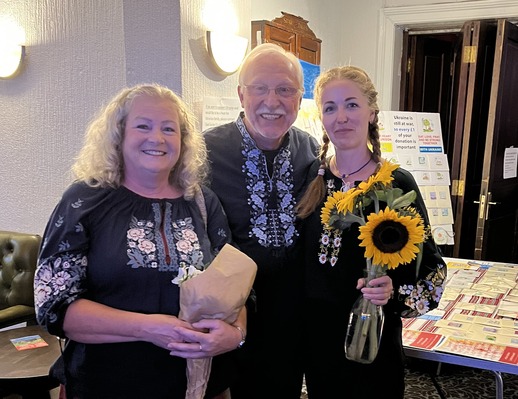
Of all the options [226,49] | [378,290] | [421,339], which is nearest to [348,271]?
[378,290]

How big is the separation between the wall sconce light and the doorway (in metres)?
2.04

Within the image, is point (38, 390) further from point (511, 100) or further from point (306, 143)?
point (511, 100)

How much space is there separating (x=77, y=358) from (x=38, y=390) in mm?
837

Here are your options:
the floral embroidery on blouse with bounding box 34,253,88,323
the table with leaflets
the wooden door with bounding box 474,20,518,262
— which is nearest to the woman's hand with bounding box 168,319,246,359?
the floral embroidery on blouse with bounding box 34,253,88,323

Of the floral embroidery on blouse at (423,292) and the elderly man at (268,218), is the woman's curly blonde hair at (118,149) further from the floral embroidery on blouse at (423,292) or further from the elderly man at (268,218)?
the floral embroidery on blouse at (423,292)

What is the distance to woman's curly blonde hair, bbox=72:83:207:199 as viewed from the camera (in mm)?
1315

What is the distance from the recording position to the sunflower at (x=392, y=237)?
4.05 feet

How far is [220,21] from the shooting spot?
2385 mm

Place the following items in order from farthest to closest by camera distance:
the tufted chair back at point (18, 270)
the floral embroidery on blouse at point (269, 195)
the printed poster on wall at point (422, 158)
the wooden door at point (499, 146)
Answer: the wooden door at point (499, 146), the printed poster on wall at point (422, 158), the tufted chair back at point (18, 270), the floral embroidery on blouse at point (269, 195)

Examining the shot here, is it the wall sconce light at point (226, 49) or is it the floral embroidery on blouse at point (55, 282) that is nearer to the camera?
the floral embroidery on blouse at point (55, 282)

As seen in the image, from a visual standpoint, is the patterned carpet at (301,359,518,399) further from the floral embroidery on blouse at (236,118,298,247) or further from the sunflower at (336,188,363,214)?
the sunflower at (336,188,363,214)

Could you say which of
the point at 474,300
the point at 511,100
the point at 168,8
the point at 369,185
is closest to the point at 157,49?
the point at 168,8

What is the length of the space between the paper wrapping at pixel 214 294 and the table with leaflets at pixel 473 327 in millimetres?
670

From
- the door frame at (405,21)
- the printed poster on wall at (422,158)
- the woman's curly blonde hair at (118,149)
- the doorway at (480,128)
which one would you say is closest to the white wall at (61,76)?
the woman's curly blonde hair at (118,149)
